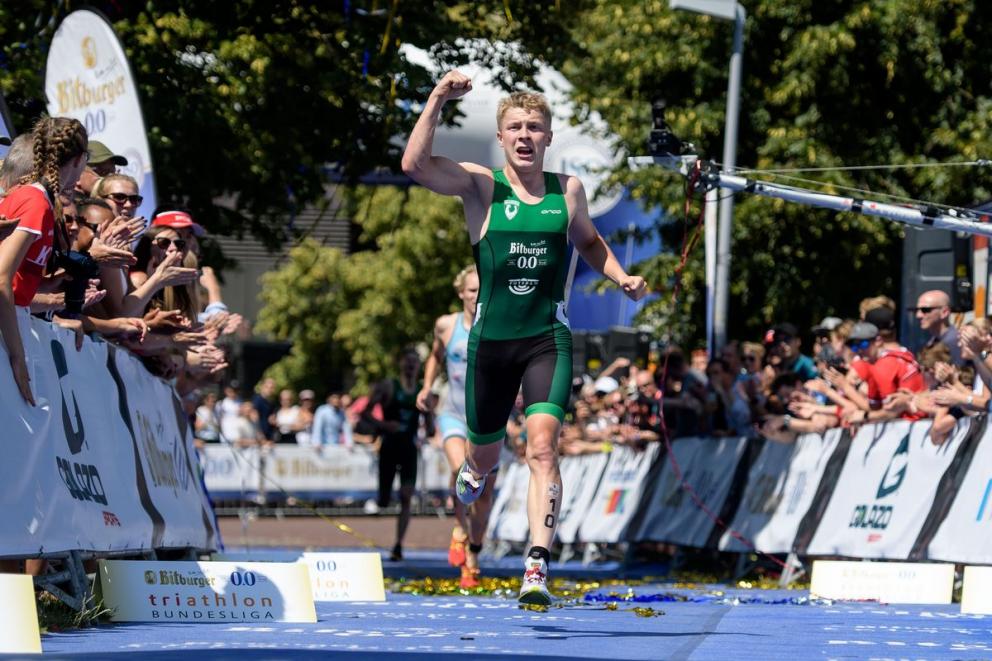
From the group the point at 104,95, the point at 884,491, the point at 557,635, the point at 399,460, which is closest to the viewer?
the point at 557,635

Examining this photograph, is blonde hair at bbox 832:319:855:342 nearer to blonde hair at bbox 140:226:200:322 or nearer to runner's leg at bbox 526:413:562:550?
blonde hair at bbox 140:226:200:322

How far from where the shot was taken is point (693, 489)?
1727cm

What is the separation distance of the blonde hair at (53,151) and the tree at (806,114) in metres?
16.2

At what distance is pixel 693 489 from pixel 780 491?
7.29ft

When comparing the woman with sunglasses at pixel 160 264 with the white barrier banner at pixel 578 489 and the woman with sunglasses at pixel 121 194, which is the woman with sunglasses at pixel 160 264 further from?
the white barrier banner at pixel 578 489

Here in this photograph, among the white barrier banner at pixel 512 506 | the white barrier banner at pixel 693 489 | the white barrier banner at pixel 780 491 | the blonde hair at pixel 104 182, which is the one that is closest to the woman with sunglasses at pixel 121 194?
the blonde hair at pixel 104 182

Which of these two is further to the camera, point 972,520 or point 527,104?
point 972,520

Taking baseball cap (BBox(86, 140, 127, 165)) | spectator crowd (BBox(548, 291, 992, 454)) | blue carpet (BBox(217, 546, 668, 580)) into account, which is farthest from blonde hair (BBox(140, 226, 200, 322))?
spectator crowd (BBox(548, 291, 992, 454))

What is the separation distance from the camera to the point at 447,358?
14047mm

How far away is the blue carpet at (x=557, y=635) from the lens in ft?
21.3

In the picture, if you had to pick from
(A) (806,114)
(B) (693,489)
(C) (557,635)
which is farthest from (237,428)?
(C) (557,635)

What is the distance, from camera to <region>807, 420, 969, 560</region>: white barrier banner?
12547 millimetres

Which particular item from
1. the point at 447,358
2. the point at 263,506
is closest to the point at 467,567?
the point at 447,358

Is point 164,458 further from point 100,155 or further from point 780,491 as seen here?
point 780,491
